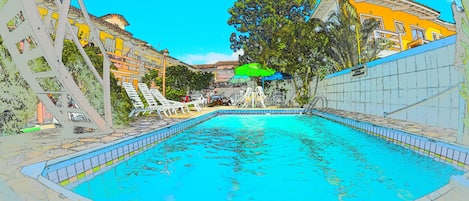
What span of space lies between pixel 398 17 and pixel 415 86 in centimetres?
1113

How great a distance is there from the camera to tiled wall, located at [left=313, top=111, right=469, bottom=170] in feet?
10.3

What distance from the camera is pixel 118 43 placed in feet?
49.5

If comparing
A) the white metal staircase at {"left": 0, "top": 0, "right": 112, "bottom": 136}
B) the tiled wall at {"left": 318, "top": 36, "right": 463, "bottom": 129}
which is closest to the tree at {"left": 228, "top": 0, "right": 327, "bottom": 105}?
the tiled wall at {"left": 318, "top": 36, "right": 463, "bottom": 129}

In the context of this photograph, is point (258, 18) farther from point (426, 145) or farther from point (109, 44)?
point (426, 145)

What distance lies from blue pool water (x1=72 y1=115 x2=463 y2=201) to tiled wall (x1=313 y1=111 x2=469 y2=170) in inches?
4.0

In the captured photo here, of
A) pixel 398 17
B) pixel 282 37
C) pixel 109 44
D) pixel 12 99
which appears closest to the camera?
pixel 12 99

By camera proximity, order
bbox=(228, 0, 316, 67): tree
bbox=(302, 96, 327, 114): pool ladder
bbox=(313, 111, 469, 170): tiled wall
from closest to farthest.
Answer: bbox=(313, 111, 469, 170): tiled wall → bbox=(302, 96, 327, 114): pool ladder → bbox=(228, 0, 316, 67): tree

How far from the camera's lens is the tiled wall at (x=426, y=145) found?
124 inches

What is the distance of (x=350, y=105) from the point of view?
31.3 feet

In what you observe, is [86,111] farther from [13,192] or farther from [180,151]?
[13,192]

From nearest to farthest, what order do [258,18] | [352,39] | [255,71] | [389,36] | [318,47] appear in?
[352,39]
[318,47]
[255,71]
[389,36]
[258,18]

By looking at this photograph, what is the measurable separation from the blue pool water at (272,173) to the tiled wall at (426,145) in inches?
4.0

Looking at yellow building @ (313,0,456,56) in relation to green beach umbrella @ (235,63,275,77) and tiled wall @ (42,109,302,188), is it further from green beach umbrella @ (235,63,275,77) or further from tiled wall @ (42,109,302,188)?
tiled wall @ (42,109,302,188)

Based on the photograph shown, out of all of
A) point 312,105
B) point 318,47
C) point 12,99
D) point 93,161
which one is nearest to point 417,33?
point 318,47
